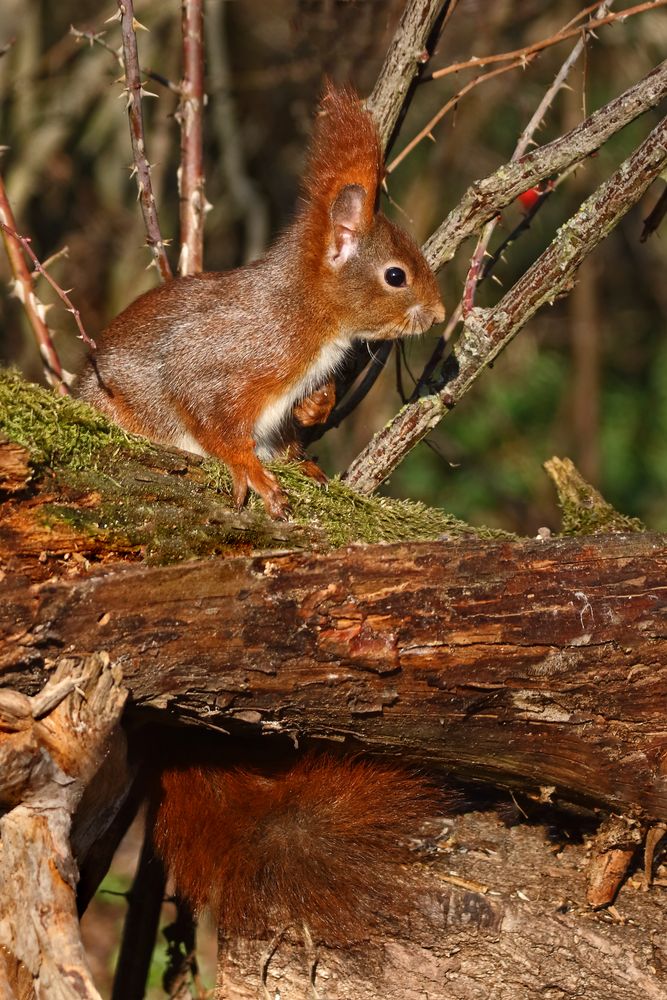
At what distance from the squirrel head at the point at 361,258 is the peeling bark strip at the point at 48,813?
1226 mm

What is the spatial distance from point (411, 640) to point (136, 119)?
167cm

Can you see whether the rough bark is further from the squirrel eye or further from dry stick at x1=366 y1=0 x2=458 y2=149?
dry stick at x1=366 y1=0 x2=458 y2=149

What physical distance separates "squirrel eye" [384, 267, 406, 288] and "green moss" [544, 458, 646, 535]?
0.65 metres

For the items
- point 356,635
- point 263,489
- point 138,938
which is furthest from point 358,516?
point 138,938

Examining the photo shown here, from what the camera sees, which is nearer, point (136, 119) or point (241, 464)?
point (241, 464)

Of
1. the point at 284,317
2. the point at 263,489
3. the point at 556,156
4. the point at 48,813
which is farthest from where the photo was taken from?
the point at 284,317

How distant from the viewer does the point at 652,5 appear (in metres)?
2.71

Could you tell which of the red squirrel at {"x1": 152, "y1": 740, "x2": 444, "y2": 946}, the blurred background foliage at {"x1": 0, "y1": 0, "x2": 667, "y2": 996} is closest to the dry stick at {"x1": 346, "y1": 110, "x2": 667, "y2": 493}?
the red squirrel at {"x1": 152, "y1": 740, "x2": 444, "y2": 946}

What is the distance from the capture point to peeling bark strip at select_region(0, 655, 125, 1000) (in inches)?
73.5

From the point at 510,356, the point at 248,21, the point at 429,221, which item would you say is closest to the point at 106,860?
the point at 429,221

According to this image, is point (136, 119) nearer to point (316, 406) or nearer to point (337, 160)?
point (337, 160)

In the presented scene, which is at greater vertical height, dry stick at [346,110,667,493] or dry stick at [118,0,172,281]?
dry stick at [118,0,172,281]

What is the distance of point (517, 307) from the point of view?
2.83 metres

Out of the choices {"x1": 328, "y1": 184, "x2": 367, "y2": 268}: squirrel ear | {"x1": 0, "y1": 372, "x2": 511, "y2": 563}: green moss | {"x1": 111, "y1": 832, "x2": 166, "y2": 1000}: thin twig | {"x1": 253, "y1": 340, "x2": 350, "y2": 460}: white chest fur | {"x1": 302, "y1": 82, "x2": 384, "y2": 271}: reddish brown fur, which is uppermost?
{"x1": 302, "y1": 82, "x2": 384, "y2": 271}: reddish brown fur
